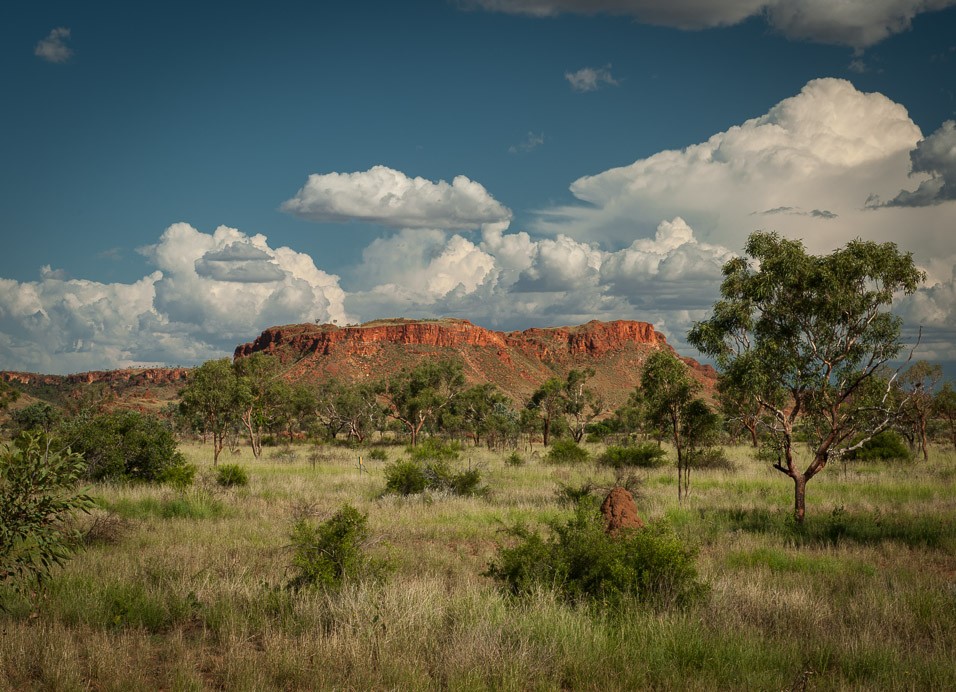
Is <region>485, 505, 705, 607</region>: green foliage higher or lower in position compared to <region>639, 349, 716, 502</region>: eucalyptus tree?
lower

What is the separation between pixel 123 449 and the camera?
72.0 feet

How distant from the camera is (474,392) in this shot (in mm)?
57938

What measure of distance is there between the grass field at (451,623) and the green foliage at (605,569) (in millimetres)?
348

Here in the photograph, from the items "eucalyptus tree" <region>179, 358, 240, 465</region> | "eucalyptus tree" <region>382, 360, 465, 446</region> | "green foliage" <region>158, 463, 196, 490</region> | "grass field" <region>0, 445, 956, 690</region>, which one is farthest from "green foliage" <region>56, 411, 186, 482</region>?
"eucalyptus tree" <region>382, 360, 465, 446</region>

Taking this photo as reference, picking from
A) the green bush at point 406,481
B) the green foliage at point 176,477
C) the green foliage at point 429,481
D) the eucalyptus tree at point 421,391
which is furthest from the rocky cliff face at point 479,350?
the green bush at point 406,481

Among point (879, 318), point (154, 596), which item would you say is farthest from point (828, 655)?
point (879, 318)

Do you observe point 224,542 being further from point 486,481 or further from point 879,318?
point 879,318

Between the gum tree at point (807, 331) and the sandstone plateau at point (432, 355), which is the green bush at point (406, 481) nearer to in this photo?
the gum tree at point (807, 331)

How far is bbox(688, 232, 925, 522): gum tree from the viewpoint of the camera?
49.7 ft

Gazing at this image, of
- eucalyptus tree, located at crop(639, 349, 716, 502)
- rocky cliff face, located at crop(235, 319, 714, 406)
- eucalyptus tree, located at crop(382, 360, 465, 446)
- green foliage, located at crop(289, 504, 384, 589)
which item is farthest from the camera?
rocky cliff face, located at crop(235, 319, 714, 406)

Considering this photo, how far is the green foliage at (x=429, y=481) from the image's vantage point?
835 inches

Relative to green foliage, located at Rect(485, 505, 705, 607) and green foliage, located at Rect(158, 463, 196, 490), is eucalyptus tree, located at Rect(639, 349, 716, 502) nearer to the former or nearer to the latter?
green foliage, located at Rect(485, 505, 705, 607)

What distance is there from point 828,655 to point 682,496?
15.3 meters

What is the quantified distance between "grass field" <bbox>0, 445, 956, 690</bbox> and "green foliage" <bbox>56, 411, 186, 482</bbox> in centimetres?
852
